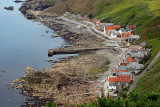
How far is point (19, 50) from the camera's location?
10631 cm

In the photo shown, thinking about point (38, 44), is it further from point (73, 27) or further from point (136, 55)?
point (136, 55)

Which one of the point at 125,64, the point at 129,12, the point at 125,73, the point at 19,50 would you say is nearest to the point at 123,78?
the point at 125,73

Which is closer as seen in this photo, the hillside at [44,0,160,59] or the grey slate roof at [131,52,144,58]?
the grey slate roof at [131,52,144,58]

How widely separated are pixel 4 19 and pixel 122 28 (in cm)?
10154

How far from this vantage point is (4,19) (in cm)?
18250

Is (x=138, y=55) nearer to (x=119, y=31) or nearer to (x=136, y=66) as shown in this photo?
(x=136, y=66)

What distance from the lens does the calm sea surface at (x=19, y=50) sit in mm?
65750

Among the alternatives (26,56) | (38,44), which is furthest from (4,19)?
(26,56)

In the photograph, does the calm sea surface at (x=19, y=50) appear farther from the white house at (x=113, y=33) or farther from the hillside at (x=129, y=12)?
the hillside at (x=129, y=12)

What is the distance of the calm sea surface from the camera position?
65750 millimetres

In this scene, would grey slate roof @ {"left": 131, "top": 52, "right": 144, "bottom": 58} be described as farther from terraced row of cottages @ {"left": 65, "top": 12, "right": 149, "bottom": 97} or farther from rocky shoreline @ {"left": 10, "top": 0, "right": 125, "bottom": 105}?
rocky shoreline @ {"left": 10, "top": 0, "right": 125, "bottom": 105}

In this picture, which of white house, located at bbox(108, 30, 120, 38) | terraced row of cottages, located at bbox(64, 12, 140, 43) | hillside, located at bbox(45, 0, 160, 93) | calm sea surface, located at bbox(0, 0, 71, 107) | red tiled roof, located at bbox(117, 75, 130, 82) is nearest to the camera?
hillside, located at bbox(45, 0, 160, 93)

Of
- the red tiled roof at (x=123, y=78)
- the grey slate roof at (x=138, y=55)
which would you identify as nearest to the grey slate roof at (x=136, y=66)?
the red tiled roof at (x=123, y=78)

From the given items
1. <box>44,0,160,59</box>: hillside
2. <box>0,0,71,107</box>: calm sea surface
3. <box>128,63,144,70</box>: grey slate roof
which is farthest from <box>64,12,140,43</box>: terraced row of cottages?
<box>128,63,144,70</box>: grey slate roof
